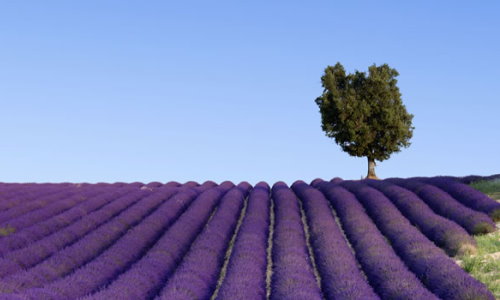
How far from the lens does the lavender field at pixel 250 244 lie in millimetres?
9539

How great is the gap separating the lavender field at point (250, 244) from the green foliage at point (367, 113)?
11370 mm

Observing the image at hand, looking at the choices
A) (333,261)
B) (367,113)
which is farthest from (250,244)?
(367,113)

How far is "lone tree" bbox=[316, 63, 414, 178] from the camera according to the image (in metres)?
34.1

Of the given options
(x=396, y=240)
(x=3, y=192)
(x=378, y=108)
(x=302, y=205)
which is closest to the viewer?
(x=396, y=240)

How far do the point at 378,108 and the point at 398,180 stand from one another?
11.4 meters

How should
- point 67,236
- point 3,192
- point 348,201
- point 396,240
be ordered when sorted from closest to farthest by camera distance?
point 396,240 < point 67,236 < point 348,201 < point 3,192

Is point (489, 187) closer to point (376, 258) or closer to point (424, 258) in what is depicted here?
point (424, 258)

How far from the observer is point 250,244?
13.3 m

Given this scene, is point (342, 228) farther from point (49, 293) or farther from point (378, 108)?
point (378, 108)

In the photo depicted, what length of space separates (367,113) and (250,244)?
73.4ft

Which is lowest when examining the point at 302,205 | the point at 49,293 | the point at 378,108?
the point at 49,293

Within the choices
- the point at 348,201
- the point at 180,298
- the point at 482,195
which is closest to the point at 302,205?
the point at 348,201

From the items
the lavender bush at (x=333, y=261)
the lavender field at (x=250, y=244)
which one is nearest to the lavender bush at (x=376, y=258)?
the lavender field at (x=250, y=244)

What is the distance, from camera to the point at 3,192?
2291 centimetres
